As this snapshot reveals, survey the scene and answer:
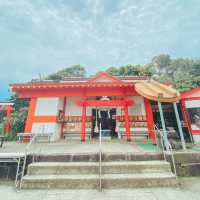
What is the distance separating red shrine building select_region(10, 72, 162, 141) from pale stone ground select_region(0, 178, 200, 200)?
397cm

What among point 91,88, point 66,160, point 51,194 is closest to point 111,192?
point 51,194

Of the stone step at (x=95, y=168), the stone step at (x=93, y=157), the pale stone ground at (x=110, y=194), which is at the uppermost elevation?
the stone step at (x=93, y=157)

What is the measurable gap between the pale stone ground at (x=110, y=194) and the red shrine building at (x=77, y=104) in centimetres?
397

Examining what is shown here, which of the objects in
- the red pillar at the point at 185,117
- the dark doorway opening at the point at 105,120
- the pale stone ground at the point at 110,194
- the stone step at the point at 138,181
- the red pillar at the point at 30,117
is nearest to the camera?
the pale stone ground at the point at 110,194

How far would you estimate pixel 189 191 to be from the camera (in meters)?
2.79

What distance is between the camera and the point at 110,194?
2.66 metres

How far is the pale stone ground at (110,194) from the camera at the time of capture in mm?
2539

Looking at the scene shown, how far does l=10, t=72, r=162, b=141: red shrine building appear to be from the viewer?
270 inches

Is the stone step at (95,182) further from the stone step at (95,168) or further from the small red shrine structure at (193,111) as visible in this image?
the small red shrine structure at (193,111)

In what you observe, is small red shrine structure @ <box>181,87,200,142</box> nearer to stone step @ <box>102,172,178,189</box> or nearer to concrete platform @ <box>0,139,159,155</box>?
concrete platform @ <box>0,139,159,155</box>

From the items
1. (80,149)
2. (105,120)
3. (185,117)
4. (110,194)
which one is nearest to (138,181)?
(110,194)

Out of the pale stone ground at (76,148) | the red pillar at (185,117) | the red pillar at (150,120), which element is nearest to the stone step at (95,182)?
the pale stone ground at (76,148)

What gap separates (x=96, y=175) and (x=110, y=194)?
2.10 ft

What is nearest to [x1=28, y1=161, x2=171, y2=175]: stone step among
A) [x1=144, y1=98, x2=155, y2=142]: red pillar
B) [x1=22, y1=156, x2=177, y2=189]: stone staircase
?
[x1=22, y1=156, x2=177, y2=189]: stone staircase
